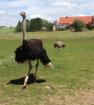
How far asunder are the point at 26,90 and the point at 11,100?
137cm

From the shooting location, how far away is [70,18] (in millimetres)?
144375

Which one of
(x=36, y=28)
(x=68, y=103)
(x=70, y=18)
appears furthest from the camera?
(x=70, y=18)

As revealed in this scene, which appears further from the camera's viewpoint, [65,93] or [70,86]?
[70,86]

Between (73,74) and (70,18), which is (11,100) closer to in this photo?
(73,74)

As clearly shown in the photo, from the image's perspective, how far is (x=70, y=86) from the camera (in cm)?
1302

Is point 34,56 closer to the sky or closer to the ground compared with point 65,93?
closer to the sky

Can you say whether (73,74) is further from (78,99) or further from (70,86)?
(78,99)

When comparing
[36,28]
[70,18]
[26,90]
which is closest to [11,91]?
[26,90]

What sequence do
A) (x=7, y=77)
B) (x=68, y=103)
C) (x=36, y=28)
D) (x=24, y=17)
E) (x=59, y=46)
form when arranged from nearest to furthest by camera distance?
(x=68, y=103), (x=24, y=17), (x=7, y=77), (x=59, y=46), (x=36, y=28)

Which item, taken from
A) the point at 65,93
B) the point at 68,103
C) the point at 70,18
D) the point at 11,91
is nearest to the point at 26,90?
the point at 11,91

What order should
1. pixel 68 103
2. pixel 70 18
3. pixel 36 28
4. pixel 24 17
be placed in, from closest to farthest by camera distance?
pixel 68 103
pixel 24 17
pixel 36 28
pixel 70 18

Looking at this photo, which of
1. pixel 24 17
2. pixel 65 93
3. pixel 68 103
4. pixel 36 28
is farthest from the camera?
pixel 36 28

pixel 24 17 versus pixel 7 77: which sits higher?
pixel 24 17

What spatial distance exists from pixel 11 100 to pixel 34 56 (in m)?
2.38
